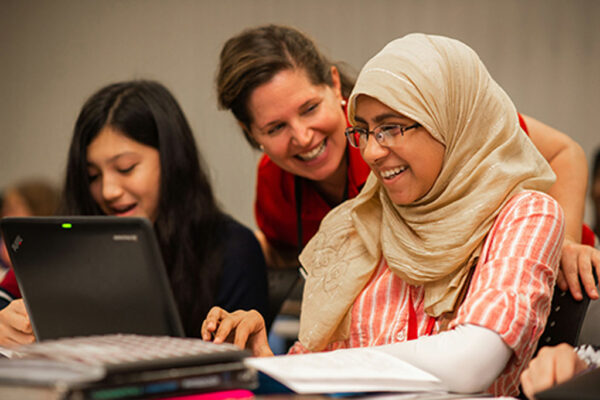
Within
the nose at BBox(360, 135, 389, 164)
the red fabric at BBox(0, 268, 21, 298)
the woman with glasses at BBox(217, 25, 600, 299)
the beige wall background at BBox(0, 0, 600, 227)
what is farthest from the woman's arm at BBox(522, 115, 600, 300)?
the beige wall background at BBox(0, 0, 600, 227)

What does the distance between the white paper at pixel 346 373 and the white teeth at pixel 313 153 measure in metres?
0.96

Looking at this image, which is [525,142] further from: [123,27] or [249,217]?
[123,27]

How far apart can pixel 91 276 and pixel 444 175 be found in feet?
2.27

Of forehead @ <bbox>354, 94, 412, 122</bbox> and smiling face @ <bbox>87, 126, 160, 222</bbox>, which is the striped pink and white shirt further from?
smiling face @ <bbox>87, 126, 160, 222</bbox>

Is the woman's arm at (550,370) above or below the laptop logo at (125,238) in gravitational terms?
below

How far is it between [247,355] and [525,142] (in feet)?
2.74

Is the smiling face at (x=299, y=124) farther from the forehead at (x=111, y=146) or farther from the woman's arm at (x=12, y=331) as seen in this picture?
the woman's arm at (x=12, y=331)

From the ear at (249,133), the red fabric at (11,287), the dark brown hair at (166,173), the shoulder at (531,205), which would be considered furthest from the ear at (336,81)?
the red fabric at (11,287)

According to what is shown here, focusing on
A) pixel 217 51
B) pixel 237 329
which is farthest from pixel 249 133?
pixel 217 51

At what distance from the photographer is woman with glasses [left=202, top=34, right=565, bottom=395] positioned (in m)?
1.22

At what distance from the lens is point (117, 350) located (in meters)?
0.74

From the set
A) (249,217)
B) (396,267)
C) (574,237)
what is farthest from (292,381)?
(249,217)

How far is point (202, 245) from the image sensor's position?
1884 millimetres

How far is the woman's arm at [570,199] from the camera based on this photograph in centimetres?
126
